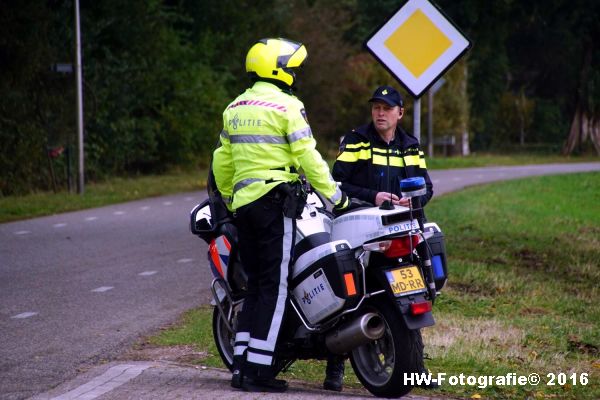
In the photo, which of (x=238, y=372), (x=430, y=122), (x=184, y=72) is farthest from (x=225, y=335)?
(x=430, y=122)

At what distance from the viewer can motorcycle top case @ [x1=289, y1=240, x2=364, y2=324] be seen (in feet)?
23.1

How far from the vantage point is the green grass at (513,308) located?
813cm

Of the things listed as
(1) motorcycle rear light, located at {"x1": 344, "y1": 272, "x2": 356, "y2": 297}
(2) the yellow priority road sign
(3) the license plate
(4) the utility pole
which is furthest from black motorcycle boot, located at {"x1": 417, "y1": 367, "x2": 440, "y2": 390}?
(4) the utility pole

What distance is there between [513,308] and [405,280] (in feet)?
13.6

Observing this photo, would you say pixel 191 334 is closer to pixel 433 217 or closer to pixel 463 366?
pixel 463 366

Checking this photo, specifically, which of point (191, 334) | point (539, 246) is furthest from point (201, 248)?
point (191, 334)

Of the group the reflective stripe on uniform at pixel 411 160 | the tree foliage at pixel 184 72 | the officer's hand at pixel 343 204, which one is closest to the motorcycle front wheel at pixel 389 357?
the officer's hand at pixel 343 204

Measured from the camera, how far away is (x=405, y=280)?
699cm

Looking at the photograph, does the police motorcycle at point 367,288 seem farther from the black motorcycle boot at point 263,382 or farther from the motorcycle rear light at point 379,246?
the black motorcycle boot at point 263,382

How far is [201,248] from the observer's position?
53.4 feet

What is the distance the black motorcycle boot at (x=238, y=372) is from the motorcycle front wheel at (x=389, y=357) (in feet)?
2.11

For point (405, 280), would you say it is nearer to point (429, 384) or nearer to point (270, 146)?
point (429, 384)

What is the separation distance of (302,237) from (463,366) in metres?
1.48

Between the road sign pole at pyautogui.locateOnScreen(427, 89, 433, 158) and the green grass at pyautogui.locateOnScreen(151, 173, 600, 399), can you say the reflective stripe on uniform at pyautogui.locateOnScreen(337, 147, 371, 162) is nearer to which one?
the green grass at pyautogui.locateOnScreen(151, 173, 600, 399)
